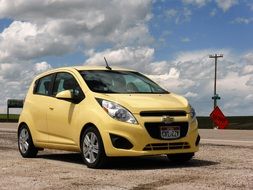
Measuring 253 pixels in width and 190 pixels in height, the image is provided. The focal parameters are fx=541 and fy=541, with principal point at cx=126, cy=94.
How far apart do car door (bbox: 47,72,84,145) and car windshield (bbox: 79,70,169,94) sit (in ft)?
0.89

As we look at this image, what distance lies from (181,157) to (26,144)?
11.0ft

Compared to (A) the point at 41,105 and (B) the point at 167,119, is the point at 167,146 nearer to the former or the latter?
(B) the point at 167,119

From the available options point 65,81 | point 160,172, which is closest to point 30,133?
point 65,81

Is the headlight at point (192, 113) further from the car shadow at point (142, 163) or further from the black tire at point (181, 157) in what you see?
the car shadow at point (142, 163)

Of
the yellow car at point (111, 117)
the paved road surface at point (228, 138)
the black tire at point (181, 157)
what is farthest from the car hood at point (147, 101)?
the paved road surface at point (228, 138)

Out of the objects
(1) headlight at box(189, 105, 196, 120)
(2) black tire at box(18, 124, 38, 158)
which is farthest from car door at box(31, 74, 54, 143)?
(1) headlight at box(189, 105, 196, 120)

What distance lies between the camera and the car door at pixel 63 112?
9352 mm

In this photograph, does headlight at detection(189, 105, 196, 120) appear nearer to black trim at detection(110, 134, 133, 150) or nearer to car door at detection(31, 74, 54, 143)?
black trim at detection(110, 134, 133, 150)

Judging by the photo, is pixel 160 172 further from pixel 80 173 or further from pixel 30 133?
pixel 30 133

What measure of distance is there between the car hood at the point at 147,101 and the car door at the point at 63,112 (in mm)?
756

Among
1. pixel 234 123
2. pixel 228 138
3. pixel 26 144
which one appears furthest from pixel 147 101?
pixel 234 123

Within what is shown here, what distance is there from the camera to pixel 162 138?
8.52 metres

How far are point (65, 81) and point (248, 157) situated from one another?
374 centimetres

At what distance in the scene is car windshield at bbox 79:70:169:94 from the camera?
9.26 metres
